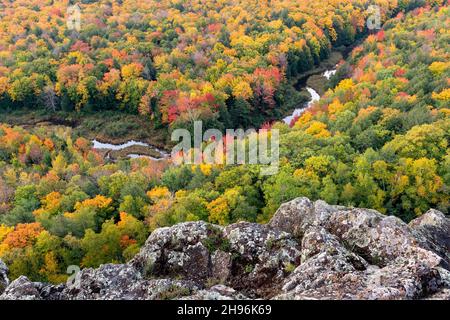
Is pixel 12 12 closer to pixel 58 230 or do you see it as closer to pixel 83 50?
pixel 83 50

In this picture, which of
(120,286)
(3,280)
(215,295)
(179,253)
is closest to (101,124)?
(3,280)

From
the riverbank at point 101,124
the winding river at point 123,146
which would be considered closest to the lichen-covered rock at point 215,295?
the winding river at point 123,146

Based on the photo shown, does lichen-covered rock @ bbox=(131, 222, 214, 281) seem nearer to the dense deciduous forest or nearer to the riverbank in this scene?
the dense deciduous forest

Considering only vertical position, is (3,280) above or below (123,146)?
above

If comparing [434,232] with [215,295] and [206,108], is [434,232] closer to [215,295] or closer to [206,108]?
[215,295]

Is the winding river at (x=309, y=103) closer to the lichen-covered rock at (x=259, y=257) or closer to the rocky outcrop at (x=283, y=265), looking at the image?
the rocky outcrop at (x=283, y=265)
